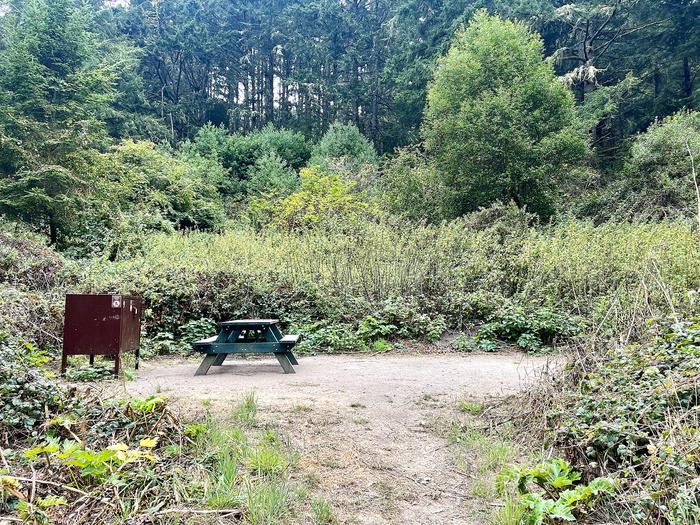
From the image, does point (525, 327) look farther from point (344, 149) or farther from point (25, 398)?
point (344, 149)

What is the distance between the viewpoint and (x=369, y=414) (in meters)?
3.68

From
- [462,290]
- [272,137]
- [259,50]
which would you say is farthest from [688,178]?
[259,50]

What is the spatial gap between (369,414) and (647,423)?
189 cm

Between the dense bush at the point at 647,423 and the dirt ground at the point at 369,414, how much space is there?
2.14 feet

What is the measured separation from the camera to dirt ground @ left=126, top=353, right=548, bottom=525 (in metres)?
2.41

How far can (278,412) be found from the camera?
11.6 feet

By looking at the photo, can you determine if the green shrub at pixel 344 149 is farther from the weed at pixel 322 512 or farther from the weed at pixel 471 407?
the weed at pixel 322 512

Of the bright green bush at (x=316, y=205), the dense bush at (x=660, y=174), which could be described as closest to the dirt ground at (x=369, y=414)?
the bright green bush at (x=316, y=205)

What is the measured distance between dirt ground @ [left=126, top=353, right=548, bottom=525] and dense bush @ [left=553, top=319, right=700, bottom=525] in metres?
0.65

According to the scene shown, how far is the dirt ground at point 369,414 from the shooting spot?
7.90 feet

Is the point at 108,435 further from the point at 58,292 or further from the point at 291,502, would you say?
the point at 58,292

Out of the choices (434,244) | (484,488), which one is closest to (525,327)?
(434,244)

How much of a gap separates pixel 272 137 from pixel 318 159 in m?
5.82

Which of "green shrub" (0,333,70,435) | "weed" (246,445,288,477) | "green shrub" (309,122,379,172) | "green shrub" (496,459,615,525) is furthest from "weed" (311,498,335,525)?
"green shrub" (309,122,379,172)
